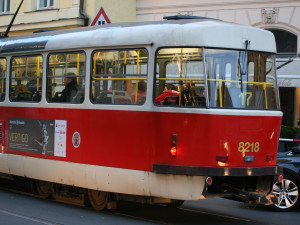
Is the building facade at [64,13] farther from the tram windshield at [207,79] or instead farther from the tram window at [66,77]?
the tram windshield at [207,79]

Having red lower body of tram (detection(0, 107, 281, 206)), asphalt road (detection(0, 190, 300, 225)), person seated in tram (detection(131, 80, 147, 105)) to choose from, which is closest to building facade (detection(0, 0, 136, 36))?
asphalt road (detection(0, 190, 300, 225))

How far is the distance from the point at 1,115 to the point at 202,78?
4979 mm

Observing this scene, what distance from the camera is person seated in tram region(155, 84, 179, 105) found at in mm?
9055

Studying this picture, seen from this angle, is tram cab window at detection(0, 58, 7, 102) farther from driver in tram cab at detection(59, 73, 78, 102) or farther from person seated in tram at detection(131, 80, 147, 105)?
person seated in tram at detection(131, 80, 147, 105)

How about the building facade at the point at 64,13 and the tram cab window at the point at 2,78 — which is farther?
the building facade at the point at 64,13

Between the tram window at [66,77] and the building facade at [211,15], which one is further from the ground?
the building facade at [211,15]

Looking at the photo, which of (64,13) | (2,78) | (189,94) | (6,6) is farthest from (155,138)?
(6,6)

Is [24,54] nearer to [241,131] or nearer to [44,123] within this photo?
[44,123]

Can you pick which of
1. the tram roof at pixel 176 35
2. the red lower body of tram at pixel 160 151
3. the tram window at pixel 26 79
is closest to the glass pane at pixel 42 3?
the tram window at pixel 26 79

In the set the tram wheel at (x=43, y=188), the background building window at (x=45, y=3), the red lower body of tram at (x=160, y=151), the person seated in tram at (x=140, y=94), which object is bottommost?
the tram wheel at (x=43, y=188)

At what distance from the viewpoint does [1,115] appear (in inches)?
483

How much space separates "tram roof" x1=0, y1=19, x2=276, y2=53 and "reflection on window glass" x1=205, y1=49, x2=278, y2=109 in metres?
0.15

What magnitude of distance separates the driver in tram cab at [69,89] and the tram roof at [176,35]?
1.72 ft

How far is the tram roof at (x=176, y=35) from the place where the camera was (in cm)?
907
